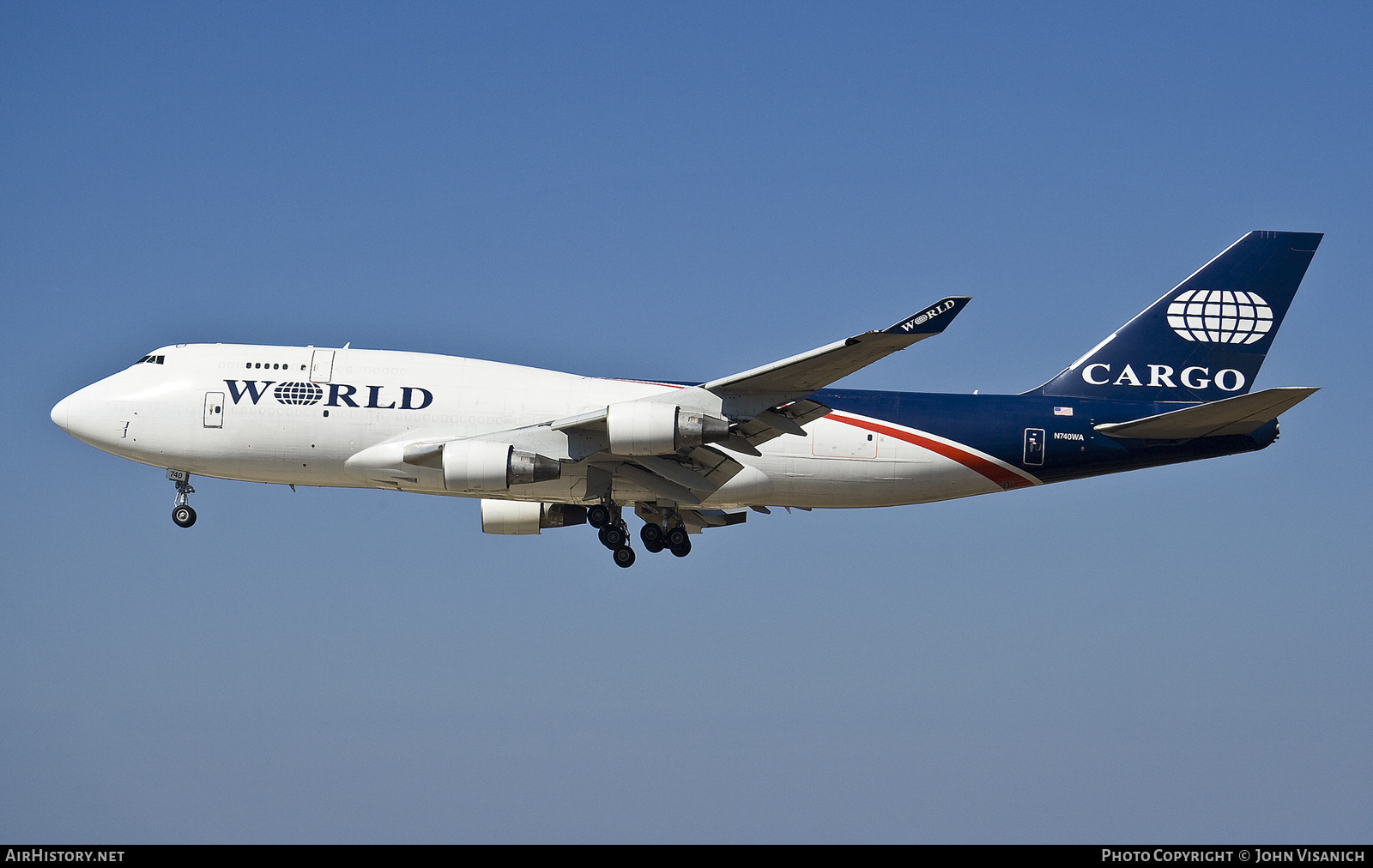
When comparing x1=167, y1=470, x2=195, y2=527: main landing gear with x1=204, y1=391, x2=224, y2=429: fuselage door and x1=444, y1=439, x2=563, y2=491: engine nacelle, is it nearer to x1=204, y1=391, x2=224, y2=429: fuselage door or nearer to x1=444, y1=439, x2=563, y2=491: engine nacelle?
x1=204, y1=391, x2=224, y2=429: fuselage door

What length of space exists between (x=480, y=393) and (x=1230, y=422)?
1714cm

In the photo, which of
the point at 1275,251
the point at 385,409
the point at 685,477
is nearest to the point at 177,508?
the point at 385,409

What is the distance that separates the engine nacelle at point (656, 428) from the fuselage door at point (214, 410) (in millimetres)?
9639

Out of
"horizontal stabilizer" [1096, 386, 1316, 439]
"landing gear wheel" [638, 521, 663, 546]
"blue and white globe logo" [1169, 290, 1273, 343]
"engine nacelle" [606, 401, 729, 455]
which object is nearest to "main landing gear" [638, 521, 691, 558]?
"landing gear wheel" [638, 521, 663, 546]

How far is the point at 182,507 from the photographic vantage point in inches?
1369

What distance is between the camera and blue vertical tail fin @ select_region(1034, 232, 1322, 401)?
35625mm

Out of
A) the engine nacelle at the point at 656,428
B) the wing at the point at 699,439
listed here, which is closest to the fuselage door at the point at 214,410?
the wing at the point at 699,439

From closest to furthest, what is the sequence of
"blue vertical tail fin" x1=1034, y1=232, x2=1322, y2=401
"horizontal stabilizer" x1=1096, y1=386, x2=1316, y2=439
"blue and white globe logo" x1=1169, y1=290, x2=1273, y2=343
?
"horizontal stabilizer" x1=1096, y1=386, x2=1316, y2=439 < "blue vertical tail fin" x1=1034, y1=232, x2=1322, y2=401 < "blue and white globe logo" x1=1169, y1=290, x2=1273, y2=343

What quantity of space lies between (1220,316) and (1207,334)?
2.05 feet

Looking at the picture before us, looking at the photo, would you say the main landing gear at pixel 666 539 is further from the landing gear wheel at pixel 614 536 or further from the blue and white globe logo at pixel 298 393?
the blue and white globe logo at pixel 298 393

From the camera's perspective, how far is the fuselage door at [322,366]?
1309 inches

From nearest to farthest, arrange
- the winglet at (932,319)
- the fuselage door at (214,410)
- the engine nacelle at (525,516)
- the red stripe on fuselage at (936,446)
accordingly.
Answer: the winglet at (932,319) < the fuselage door at (214,410) < the red stripe on fuselage at (936,446) < the engine nacelle at (525,516)

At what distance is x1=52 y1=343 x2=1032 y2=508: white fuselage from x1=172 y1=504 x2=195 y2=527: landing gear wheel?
4.69 feet
